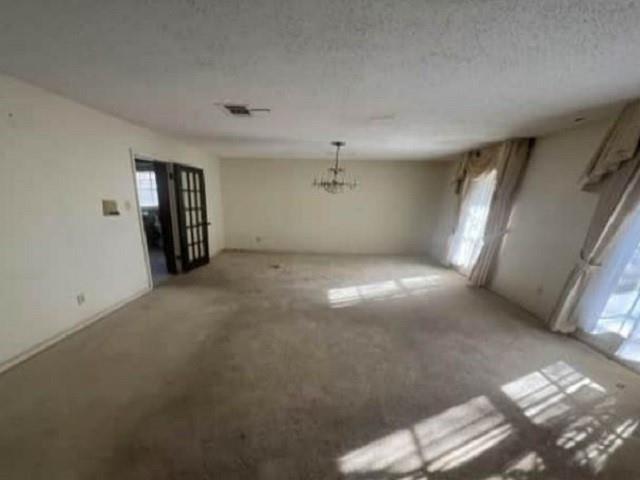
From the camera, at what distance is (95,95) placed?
2576 millimetres

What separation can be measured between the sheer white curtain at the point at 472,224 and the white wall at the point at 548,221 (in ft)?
2.34

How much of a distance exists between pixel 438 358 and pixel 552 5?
8.30 feet

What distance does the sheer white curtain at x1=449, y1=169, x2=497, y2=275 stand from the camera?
4926mm

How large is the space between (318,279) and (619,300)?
3.61 m

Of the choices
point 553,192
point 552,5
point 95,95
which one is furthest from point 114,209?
point 553,192

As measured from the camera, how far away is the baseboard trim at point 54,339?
2252 mm

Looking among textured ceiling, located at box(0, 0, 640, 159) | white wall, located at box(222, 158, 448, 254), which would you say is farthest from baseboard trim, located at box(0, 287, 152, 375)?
white wall, located at box(222, 158, 448, 254)

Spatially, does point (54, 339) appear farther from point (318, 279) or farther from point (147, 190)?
point (147, 190)

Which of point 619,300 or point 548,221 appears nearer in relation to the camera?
point 619,300

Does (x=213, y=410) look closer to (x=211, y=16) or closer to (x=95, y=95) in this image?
(x=211, y=16)

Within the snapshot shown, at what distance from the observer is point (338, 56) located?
5.71ft

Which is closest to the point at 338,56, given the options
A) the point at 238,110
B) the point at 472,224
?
the point at 238,110

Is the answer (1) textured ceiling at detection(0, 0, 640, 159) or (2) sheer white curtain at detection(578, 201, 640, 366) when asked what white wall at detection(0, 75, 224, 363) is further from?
(2) sheer white curtain at detection(578, 201, 640, 366)

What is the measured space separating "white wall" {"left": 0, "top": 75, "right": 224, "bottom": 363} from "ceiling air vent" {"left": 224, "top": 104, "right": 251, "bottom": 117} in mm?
1529
